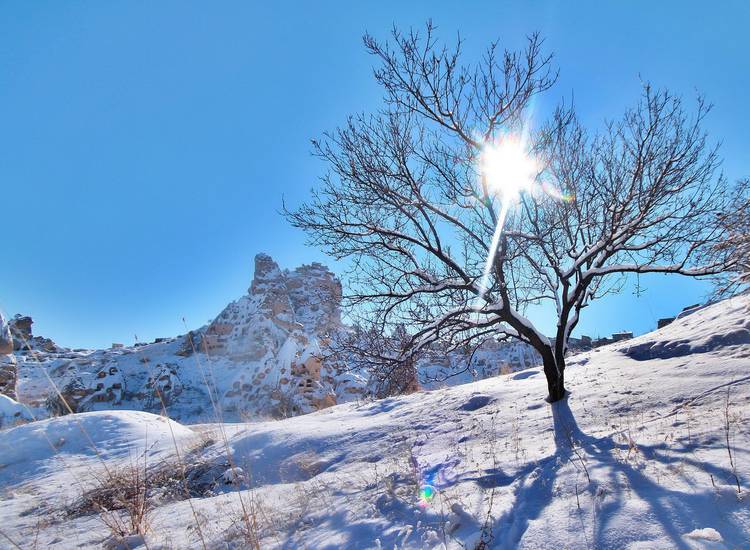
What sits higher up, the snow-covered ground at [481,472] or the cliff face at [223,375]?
the cliff face at [223,375]

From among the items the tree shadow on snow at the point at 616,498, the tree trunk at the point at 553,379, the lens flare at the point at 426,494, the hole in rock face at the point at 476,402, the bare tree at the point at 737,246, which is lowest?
the lens flare at the point at 426,494

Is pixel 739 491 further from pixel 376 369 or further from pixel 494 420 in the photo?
pixel 376 369

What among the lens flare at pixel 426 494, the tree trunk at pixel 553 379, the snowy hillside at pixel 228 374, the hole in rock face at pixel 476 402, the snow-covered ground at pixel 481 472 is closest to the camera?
the snow-covered ground at pixel 481 472

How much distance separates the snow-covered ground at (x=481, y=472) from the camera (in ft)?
6.72

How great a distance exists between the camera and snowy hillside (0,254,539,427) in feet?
60.6

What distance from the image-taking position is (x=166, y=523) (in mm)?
3301

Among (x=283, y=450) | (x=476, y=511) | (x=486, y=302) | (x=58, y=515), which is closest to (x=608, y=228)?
(x=486, y=302)

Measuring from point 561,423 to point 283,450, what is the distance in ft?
13.0

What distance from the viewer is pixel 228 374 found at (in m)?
28.9

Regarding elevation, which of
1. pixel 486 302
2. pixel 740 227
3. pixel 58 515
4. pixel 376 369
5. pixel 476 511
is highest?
pixel 740 227

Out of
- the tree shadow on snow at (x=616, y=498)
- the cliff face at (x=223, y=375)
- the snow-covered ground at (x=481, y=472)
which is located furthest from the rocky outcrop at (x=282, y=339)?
the tree shadow on snow at (x=616, y=498)

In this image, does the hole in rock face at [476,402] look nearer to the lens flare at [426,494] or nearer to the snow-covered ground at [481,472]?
the snow-covered ground at [481,472]

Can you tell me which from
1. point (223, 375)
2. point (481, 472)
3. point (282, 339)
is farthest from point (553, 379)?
point (282, 339)

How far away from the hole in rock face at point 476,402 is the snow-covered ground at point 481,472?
0.03m
